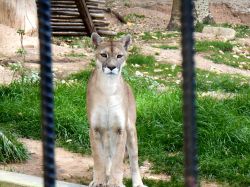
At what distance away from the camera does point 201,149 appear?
5945mm

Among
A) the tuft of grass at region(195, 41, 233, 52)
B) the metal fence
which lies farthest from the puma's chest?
the tuft of grass at region(195, 41, 233, 52)

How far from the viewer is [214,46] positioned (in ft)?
44.6

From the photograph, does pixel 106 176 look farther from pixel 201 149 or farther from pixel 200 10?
pixel 200 10

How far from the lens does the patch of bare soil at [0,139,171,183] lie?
5.34 m

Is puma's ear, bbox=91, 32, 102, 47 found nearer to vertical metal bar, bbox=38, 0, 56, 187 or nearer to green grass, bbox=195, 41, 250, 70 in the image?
vertical metal bar, bbox=38, 0, 56, 187

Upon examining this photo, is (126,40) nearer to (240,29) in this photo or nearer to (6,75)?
(6,75)

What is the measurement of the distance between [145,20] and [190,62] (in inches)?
688

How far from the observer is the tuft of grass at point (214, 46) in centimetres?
1330

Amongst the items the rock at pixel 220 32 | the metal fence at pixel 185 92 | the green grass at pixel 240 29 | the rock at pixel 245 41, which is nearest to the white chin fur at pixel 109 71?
the metal fence at pixel 185 92

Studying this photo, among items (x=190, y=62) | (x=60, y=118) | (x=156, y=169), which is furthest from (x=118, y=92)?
(x=190, y=62)

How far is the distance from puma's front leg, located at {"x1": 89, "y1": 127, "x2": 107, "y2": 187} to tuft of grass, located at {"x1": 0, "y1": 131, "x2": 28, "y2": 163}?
1.08 metres

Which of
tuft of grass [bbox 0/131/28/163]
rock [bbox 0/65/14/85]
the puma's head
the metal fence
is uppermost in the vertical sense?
the metal fence

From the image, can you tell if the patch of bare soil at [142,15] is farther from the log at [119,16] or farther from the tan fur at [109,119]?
the tan fur at [109,119]

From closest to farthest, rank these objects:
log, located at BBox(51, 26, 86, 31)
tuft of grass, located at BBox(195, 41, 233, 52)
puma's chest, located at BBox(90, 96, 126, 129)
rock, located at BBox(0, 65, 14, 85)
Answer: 1. puma's chest, located at BBox(90, 96, 126, 129)
2. rock, located at BBox(0, 65, 14, 85)
3. tuft of grass, located at BBox(195, 41, 233, 52)
4. log, located at BBox(51, 26, 86, 31)
